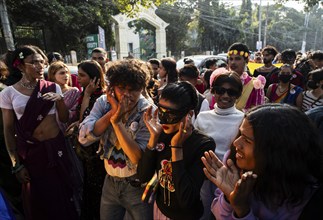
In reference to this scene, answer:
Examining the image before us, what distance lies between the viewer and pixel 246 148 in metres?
1.20

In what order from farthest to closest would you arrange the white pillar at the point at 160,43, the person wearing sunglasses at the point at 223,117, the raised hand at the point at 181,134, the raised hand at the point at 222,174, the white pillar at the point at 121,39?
the white pillar at the point at 160,43 < the white pillar at the point at 121,39 < the person wearing sunglasses at the point at 223,117 < the raised hand at the point at 181,134 < the raised hand at the point at 222,174

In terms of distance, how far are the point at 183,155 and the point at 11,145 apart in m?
1.93

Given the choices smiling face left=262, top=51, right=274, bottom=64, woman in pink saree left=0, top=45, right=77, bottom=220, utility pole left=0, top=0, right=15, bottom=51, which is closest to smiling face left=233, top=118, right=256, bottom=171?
woman in pink saree left=0, top=45, right=77, bottom=220

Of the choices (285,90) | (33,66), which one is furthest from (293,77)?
(33,66)

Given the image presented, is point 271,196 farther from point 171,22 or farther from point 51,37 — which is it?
point 171,22

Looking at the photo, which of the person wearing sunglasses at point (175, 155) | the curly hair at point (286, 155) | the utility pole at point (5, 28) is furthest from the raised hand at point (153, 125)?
the utility pole at point (5, 28)

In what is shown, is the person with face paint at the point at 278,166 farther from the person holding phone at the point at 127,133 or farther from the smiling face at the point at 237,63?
the smiling face at the point at 237,63

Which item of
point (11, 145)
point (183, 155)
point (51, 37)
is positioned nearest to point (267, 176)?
point (183, 155)

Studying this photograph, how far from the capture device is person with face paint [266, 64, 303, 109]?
11.4ft

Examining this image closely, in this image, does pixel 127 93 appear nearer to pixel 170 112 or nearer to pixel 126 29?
pixel 170 112

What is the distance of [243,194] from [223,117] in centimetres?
108

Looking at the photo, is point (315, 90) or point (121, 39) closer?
point (315, 90)

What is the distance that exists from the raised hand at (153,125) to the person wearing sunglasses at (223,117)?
0.66 metres

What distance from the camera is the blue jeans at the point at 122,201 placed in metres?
1.87
